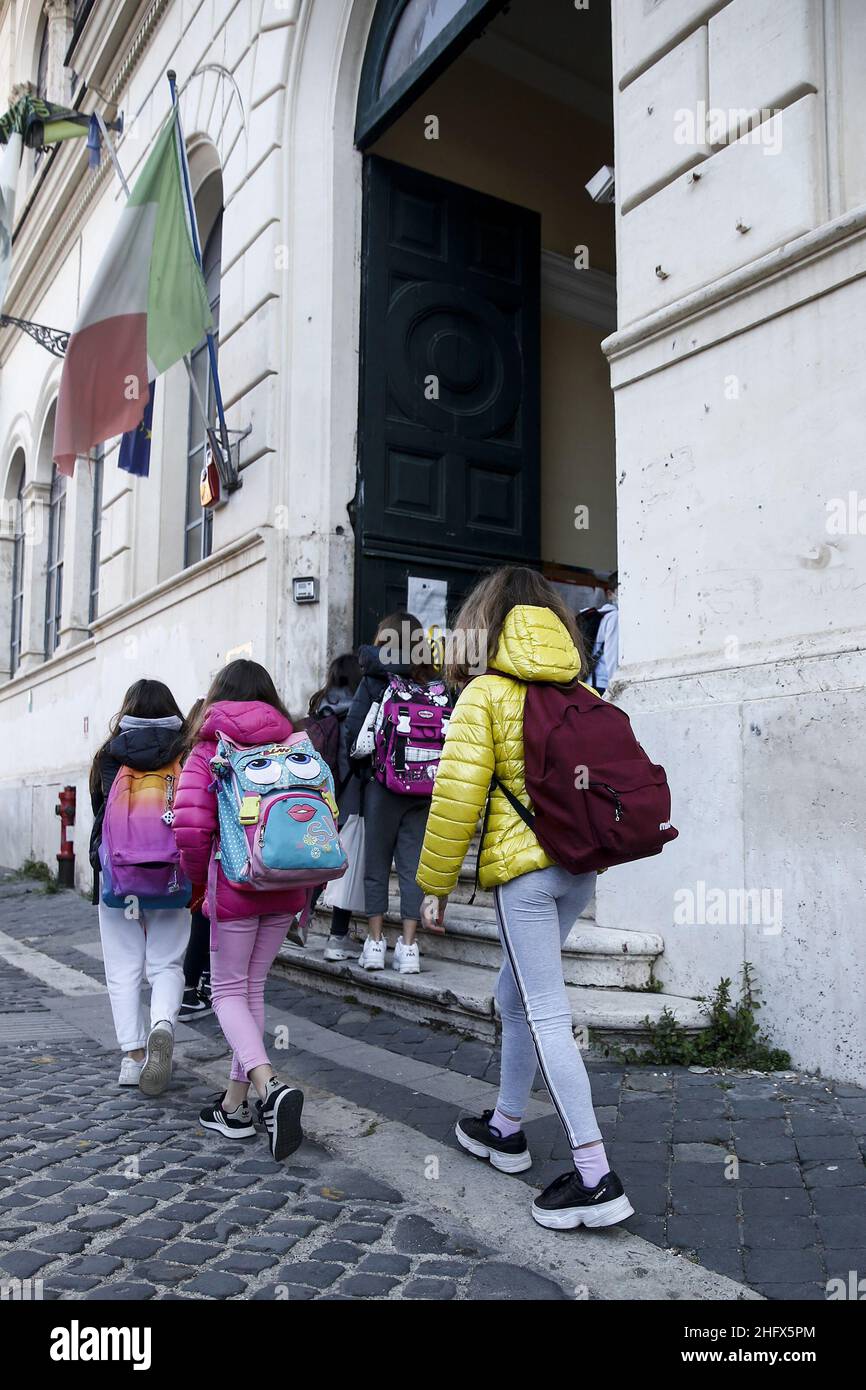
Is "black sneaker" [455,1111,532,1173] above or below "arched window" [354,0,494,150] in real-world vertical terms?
below

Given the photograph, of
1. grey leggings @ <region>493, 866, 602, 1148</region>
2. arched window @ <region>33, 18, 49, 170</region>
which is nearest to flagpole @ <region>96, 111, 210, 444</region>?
grey leggings @ <region>493, 866, 602, 1148</region>

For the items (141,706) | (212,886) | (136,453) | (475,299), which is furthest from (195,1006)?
(136,453)

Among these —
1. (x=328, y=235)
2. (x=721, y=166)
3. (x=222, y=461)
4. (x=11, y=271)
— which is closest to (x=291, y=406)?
(x=222, y=461)

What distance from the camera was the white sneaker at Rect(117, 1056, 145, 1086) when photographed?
4375 millimetres

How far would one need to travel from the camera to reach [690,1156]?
10.8 feet

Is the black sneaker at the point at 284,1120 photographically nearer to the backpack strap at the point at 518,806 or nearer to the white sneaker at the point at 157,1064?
the white sneaker at the point at 157,1064

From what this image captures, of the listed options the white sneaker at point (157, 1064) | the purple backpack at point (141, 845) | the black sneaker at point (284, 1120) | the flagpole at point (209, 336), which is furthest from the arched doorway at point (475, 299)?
the black sneaker at point (284, 1120)

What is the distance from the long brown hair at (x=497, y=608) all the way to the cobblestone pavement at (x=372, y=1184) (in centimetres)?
152

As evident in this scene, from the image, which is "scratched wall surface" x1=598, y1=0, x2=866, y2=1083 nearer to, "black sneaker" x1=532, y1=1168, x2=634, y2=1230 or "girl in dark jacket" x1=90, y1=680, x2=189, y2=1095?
"black sneaker" x1=532, y1=1168, x2=634, y2=1230

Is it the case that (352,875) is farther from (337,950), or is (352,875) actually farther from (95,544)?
(95,544)

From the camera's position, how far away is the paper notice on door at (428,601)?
816 centimetres

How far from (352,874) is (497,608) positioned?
9.98 feet

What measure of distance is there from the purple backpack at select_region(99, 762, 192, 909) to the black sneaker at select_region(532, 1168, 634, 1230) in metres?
2.05

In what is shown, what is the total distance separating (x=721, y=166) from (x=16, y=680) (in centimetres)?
1396
